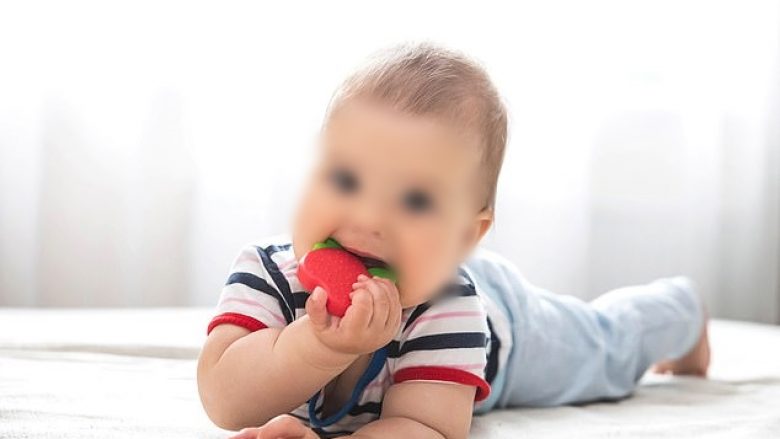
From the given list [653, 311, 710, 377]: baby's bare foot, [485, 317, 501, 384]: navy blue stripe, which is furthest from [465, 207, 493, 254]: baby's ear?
[653, 311, 710, 377]: baby's bare foot

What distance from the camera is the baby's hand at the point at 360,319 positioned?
0.73m

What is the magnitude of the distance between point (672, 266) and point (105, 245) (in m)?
1.17

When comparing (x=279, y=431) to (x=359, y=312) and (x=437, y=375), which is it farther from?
(x=437, y=375)

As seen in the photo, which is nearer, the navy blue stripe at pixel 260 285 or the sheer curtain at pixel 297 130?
the navy blue stripe at pixel 260 285

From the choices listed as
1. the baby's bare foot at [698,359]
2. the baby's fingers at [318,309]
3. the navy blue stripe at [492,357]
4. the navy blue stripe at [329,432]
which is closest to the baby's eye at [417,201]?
the baby's fingers at [318,309]

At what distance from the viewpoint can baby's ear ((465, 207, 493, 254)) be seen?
0.90 meters

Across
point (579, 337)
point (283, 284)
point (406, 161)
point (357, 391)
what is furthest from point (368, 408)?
point (579, 337)

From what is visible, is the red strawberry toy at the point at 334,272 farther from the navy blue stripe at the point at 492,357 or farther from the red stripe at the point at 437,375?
the navy blue stripe at the point at 492,357

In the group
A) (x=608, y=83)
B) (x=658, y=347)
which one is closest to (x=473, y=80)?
(x=658, y=347)

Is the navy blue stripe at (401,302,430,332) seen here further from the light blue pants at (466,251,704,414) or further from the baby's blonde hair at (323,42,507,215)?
the light blue pants at (466,251,704,414)

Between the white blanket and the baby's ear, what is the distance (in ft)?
0.60

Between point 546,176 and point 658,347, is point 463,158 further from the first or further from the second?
point 546,176

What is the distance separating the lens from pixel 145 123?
1968mm

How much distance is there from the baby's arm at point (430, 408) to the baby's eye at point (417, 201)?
0.50 ft
